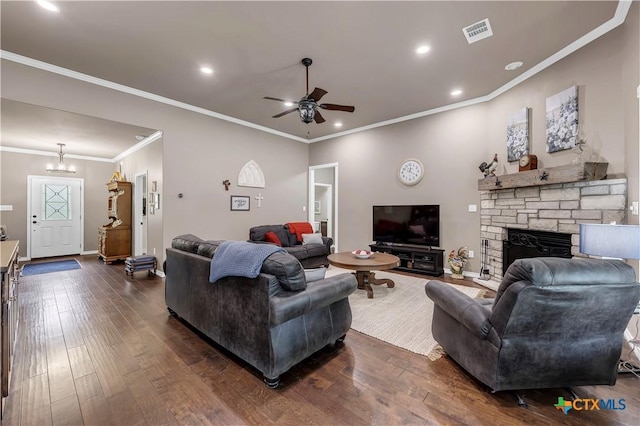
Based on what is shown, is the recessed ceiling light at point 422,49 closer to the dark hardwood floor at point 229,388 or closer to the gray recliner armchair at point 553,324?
the gray recliner armchair at point 553,324

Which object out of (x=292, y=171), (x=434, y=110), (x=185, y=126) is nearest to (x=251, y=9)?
(x=185, y=126)

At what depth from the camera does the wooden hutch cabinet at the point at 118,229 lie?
6125 millimetres

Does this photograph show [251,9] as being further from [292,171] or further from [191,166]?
[292,171]

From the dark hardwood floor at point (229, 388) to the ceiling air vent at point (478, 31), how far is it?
3.38 meters

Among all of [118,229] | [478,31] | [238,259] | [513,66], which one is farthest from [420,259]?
[118,229]

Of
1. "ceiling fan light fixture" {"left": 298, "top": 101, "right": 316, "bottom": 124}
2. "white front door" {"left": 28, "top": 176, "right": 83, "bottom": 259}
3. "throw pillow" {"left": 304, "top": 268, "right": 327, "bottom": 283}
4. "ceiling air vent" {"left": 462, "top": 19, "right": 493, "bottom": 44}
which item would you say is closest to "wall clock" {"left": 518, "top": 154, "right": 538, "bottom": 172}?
"ceiling air vent" {"left": 462, "top": 19, "right": 493, "bottom": 44}

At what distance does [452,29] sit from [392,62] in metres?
0.81

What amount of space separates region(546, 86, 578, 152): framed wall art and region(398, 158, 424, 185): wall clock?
2.16m

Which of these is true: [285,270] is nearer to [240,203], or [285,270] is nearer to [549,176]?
[549,176]

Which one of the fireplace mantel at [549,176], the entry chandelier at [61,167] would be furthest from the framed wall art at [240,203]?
the fireplace mantel at [549,176]

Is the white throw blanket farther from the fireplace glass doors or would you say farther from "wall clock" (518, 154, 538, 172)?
"wall clock" (518, 154, 538, 172)

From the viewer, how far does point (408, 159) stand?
5645 millimetres

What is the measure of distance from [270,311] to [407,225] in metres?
4.19

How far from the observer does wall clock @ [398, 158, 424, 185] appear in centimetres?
548
